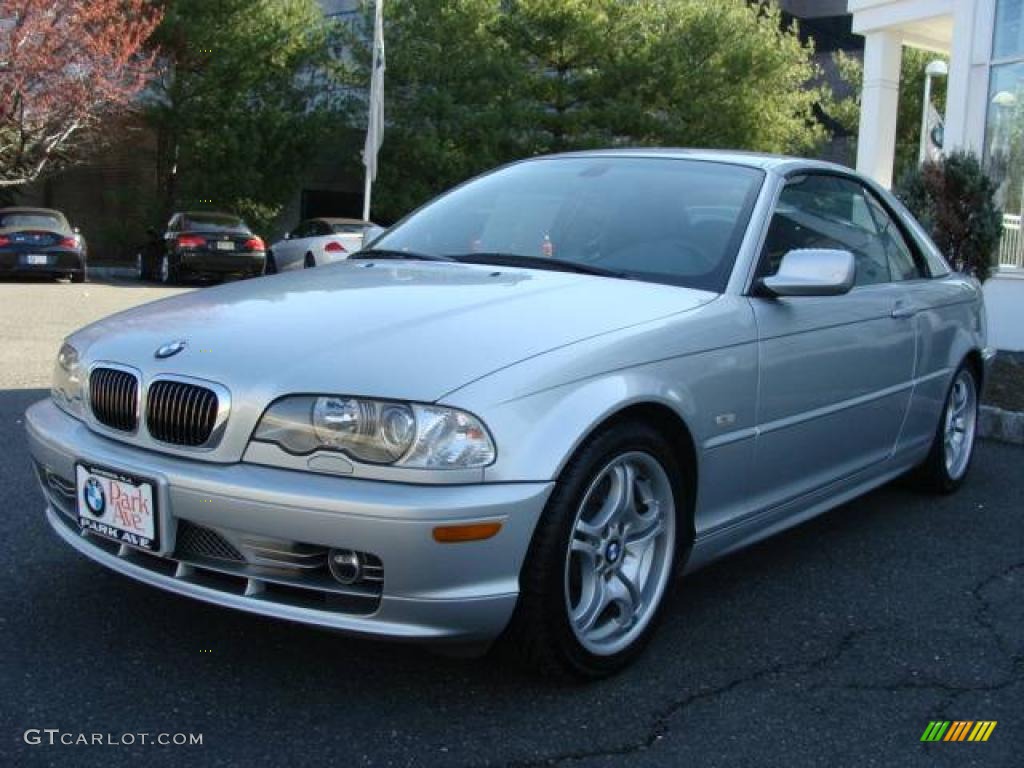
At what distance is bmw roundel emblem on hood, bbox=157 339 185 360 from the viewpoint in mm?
2898

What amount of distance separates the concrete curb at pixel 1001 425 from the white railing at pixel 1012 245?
494cm

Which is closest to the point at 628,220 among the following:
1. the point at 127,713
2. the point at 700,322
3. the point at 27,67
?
the point at 700,322

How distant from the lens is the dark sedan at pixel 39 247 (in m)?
16.7

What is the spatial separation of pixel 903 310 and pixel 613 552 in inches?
79.0

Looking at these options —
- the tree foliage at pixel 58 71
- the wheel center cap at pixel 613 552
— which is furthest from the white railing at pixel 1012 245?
the tree foliage at pixel 58 71

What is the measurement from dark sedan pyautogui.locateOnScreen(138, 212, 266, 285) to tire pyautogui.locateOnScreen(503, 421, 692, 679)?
16016 millimetres

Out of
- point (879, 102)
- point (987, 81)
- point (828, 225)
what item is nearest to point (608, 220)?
point (828, 225)

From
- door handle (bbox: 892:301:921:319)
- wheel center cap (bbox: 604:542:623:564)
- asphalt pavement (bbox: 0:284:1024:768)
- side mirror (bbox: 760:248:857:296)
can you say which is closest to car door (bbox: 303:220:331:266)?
door handle (bbox: 892:301:921:319)

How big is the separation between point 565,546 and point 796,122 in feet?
80.6

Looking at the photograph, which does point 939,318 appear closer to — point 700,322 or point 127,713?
point 700,322

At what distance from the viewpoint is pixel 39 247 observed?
16.8 metres

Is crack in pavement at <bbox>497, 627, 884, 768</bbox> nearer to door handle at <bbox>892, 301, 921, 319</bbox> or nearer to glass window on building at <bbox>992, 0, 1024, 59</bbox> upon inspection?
door handle at <bbox>892, 301, 921, 319</bbox>

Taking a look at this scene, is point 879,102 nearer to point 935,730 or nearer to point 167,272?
point 167,272

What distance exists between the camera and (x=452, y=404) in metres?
2.59
